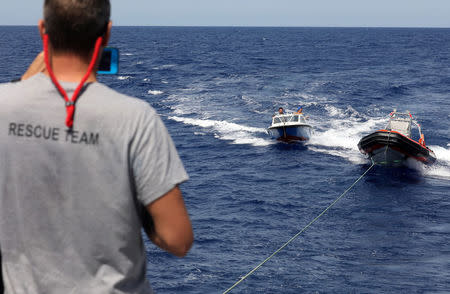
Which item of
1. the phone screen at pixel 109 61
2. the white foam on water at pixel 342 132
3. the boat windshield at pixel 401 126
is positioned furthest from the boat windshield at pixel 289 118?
Result: the phone screen at pixel 109 61

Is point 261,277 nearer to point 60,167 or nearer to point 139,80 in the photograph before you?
point 60,167

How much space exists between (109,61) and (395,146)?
971 inches

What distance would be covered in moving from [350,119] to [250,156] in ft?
36.4

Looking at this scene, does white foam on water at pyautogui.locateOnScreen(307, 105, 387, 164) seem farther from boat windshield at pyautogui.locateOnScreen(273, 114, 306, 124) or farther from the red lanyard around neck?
the red lanyard around neck

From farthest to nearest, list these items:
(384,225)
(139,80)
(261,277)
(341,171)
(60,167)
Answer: (139,80) → (341,171) → (384,225) → (261,277) → (60,167)

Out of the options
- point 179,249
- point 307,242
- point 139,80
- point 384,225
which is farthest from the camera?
point 139,80

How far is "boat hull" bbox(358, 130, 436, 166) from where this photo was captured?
24.7 m

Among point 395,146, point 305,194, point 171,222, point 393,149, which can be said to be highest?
point 171,222

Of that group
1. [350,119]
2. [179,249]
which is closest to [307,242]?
[179,249]

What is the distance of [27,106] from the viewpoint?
151 centimetres

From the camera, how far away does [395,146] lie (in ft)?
82.3

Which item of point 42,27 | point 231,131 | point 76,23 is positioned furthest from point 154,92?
point 76,23

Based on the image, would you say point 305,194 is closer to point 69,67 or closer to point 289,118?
point 289,118

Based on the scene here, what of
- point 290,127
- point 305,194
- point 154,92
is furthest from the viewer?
point 154,92
